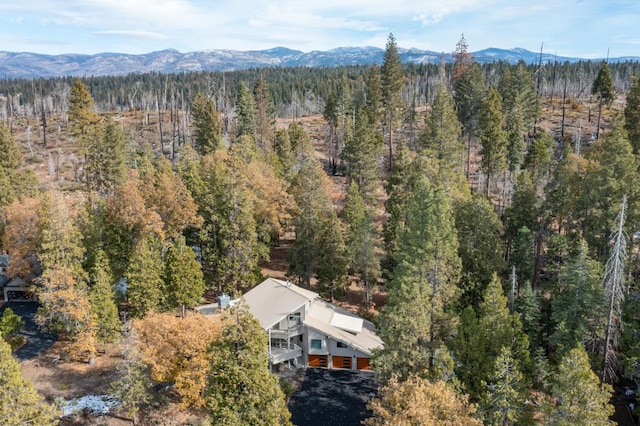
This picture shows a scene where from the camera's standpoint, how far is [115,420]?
2669 cm

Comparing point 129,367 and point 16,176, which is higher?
point 16,176

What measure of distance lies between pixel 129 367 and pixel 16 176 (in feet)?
121

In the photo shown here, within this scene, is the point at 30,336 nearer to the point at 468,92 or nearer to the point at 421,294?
the point at 421,294

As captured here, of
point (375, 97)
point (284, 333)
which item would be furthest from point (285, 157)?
point (284, 333)

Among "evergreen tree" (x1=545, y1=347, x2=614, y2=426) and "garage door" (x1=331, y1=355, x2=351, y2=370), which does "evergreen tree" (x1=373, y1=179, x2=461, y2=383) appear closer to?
"evergreen tree" (x1=545, y1=347, x2=614, y2=426)

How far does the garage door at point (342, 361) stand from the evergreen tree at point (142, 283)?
1306 cm

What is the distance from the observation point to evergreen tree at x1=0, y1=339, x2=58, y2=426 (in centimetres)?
1938

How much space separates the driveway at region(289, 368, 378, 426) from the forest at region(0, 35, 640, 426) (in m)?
1.40

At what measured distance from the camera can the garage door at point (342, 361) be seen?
108 ft

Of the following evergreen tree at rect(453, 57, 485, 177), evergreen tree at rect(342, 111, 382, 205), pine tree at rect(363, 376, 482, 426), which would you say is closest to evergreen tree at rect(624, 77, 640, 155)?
evergreen tree at rect(453, 57, 485, 177)

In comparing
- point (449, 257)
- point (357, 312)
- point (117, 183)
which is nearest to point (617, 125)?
point (449, 257)

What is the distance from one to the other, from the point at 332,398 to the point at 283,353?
5.04 meters

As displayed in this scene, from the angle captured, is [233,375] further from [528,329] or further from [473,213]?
[473,213]

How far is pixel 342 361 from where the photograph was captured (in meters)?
32.9
